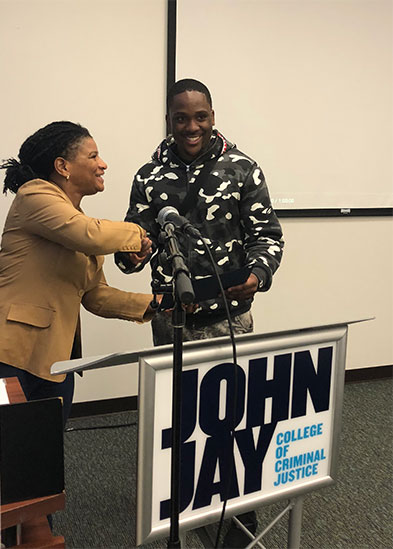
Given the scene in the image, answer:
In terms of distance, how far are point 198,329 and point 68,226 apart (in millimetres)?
553

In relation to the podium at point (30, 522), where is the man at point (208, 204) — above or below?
above

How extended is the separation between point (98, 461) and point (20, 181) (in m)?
1.35

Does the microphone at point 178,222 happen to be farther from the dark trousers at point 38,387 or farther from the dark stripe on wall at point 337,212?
the dark stripe on wall at point 337,212

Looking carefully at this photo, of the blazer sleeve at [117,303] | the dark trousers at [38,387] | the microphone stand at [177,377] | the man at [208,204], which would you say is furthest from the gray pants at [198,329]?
the microphone stand at [177,377]

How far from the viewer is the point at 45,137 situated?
190 centimetres

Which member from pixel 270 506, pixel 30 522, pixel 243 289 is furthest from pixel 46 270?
pixel 270 506

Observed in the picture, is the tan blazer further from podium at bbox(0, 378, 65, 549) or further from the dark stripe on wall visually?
the dark stripe on wall

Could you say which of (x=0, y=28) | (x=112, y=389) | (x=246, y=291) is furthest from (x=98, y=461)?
(x=0, y=28)

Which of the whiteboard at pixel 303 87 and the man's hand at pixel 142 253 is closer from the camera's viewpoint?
the man's hand at pixel 142 253

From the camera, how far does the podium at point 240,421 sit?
3.40 ft

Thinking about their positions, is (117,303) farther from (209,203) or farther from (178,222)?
(178,222)

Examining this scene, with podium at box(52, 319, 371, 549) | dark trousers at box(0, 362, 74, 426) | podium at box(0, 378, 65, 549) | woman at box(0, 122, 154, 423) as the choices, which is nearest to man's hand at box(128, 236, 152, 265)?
woman at box(0, 122, 154, 423)

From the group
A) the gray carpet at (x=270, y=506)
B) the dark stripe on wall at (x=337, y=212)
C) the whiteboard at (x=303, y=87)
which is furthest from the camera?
the dark stripe on wall at (x=337, y=212)

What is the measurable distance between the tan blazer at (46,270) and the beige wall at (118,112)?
1.02 m
